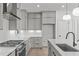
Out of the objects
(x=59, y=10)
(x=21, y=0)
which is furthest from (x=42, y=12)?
(x=21, y=0)

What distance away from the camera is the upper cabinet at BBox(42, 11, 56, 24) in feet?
26.2

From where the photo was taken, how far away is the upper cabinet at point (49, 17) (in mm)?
7980

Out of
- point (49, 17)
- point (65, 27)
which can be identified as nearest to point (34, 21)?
point (49, 17)

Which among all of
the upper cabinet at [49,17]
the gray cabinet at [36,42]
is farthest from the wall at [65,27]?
the gray cabinet at [36,42]

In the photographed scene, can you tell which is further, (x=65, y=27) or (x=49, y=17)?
(x=49, y=17)

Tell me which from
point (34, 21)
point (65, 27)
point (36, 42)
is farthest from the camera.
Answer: point (34, 21)

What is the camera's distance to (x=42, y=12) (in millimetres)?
8125

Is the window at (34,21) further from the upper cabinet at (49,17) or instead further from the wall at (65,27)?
the wall at (65,27)

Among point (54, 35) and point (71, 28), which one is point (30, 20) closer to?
point (54, 35)

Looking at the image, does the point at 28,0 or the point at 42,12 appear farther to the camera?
the point at 42,12

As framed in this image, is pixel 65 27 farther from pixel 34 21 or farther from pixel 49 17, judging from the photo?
pixel 34 21

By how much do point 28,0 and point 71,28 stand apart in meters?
6.90

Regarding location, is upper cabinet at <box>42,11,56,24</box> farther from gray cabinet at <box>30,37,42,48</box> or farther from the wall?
gray cabinet at <box>30,37,42,48</box>

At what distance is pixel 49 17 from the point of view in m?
8.03
